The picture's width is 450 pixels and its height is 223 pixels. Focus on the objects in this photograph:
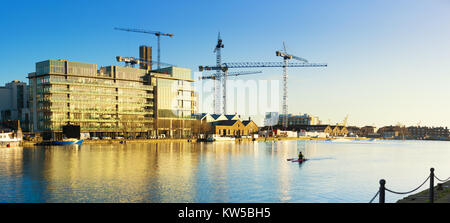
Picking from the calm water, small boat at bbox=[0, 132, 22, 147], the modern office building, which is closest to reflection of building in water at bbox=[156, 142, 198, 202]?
the calm water

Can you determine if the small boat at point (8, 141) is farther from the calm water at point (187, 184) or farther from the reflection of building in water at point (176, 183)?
the reflection of building in water at point (176, 183)

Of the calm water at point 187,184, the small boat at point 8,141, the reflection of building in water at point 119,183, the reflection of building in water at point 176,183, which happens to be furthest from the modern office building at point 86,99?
the reflection of building in water at point 176,183

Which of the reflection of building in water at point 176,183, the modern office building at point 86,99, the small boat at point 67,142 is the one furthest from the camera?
the modern office building at point 86,99

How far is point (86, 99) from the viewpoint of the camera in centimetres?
17412

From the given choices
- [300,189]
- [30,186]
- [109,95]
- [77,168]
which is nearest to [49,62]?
[109,95]

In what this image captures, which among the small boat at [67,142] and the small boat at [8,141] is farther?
the small boat at [67,142]

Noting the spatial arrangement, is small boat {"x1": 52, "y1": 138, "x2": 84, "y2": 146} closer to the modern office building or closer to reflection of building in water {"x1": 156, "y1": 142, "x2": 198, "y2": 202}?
the modern office building

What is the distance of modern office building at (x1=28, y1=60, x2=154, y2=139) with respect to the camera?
164 metres

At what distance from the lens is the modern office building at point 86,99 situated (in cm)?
16400

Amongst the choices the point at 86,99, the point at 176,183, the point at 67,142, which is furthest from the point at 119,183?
the point at 86,99

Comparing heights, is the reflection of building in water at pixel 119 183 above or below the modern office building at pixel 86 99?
below
